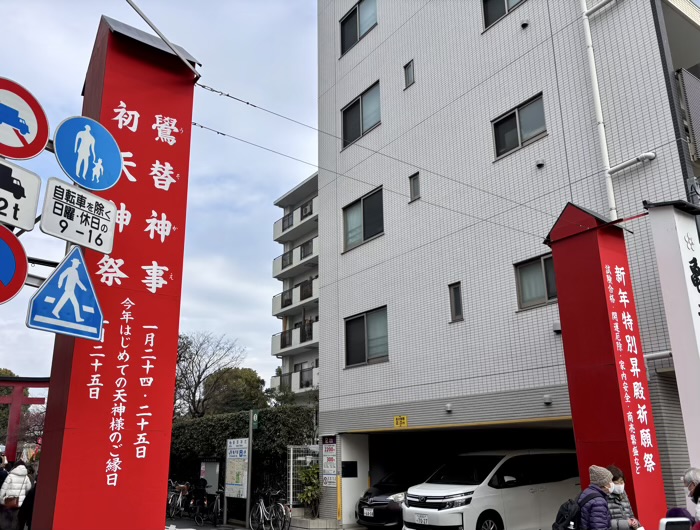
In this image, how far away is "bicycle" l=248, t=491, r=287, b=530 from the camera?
47.3ft

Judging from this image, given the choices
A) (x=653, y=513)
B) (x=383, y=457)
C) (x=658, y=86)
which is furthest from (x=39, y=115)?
(x=383, y=457)

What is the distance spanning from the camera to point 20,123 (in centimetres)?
479

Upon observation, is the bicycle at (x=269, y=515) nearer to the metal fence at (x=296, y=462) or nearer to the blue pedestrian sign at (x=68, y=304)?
the metal fence at (x=296, y=462)

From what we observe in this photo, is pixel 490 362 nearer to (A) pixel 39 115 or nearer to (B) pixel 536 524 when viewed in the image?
(B) pixel 536 524

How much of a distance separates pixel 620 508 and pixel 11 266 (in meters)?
6.34

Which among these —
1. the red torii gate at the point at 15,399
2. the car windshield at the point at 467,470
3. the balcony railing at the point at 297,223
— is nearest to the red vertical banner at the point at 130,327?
the car windshield at the point at 467,470

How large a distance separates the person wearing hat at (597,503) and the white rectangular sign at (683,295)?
170cm

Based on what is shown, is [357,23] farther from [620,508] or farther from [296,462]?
[620,508]

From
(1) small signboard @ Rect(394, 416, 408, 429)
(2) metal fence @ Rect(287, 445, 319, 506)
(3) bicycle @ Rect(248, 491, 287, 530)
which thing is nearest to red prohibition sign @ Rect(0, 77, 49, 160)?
(1) small signboard @ Rect(394, 416, 408, 429)

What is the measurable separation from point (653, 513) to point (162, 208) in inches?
265

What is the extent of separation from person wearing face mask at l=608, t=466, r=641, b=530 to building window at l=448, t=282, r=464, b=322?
5.91m

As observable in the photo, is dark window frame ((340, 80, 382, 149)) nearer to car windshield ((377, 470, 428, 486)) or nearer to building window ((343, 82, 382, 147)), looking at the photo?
building window ((343, 82, 382, 147))

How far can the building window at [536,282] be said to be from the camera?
10.9m

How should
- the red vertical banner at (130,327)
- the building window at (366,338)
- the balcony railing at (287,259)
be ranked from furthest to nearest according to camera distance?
the balcony railing at (287,259), the building window at (366,338), the red vertical banner at (130,327)
